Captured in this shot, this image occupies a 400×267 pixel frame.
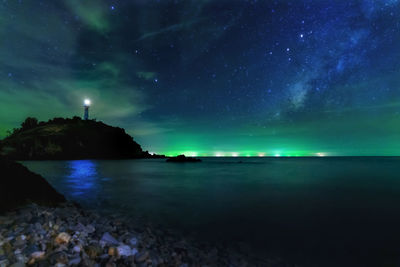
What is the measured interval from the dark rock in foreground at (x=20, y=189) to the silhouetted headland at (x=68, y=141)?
4369 inches

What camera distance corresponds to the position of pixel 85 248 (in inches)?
163

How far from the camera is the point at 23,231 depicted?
14.9 feet

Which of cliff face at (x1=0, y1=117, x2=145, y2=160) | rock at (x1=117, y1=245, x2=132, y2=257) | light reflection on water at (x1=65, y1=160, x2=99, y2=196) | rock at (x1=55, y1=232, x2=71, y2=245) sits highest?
cliff face at (x1=0, y1=117, x2=145, y2=160)

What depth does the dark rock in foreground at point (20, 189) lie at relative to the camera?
20.9 feet

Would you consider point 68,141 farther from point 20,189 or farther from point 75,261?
point 75,261

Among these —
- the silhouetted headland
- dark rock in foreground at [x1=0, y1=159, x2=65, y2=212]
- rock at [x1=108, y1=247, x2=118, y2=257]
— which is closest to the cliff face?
the silhouetted headland

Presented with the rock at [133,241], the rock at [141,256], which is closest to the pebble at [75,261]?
the rock at [141,256]

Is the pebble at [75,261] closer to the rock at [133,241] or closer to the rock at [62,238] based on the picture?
the rock at [62,238]

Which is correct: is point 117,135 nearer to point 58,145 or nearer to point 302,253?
point 58,145

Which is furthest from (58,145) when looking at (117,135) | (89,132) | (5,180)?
(5,180)

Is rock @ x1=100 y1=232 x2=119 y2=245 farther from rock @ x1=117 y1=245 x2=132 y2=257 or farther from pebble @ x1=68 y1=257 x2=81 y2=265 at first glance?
pebble @ x1=68 y1=257 x2=81 y2=265

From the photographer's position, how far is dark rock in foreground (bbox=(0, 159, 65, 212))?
20.9 feet

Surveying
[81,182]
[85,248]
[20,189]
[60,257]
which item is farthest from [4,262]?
[81,182]

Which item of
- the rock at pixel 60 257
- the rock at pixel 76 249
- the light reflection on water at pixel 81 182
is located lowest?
the light reflection on water at pixel 81 182
